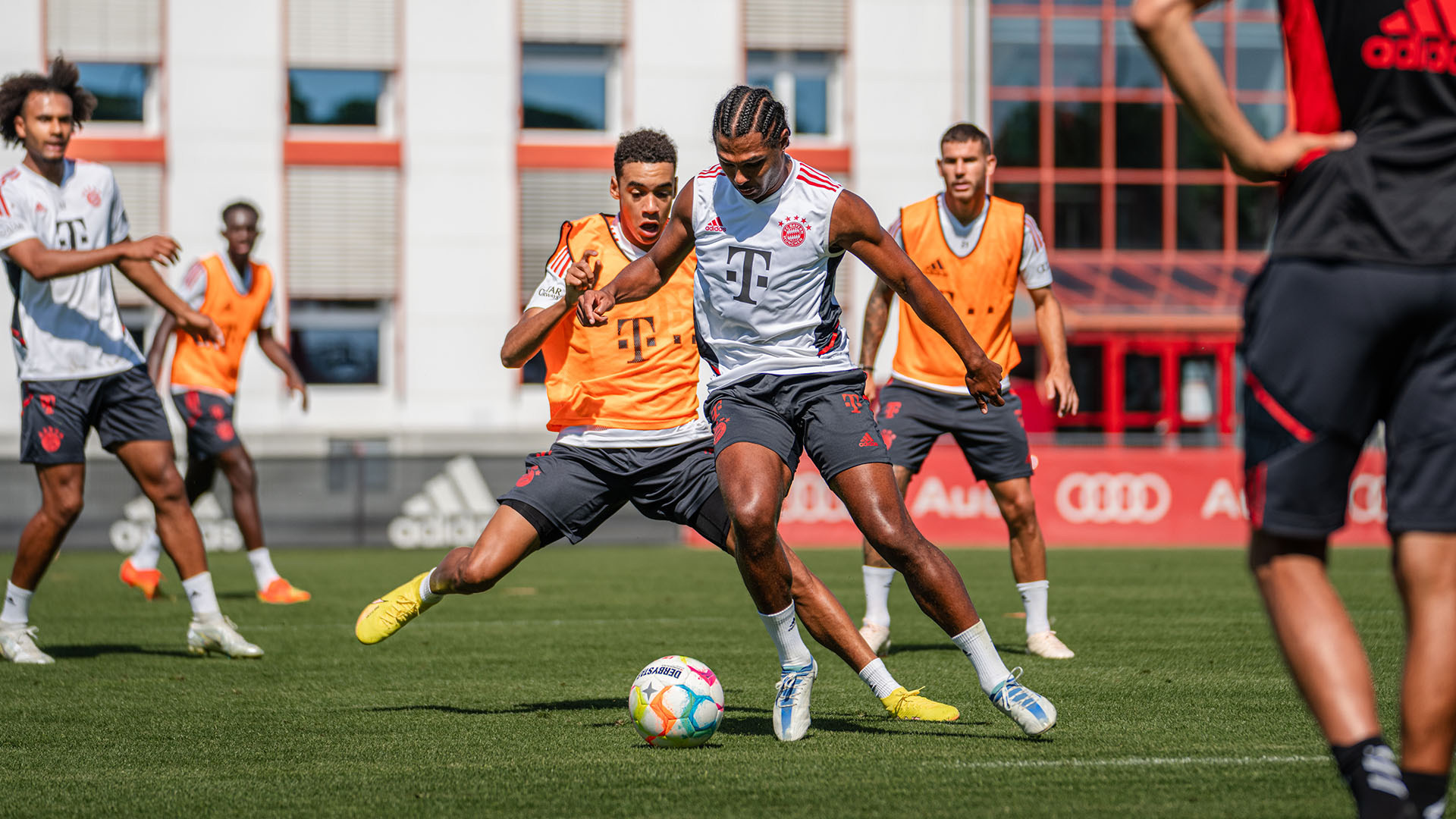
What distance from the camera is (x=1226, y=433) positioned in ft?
93.9

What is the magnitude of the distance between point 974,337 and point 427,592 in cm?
332

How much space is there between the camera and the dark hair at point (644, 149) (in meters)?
6.31

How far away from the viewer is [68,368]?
309 inches

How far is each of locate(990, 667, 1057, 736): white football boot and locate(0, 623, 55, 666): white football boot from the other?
5.04m

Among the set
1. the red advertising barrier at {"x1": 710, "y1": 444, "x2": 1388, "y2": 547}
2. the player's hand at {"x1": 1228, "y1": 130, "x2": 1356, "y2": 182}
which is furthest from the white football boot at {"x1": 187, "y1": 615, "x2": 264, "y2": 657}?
the red advertising barrier at {"x1": 710, "y1": 444, "x2": 1388, "y2": 547}

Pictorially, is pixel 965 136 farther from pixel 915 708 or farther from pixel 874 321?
pixel 915 708

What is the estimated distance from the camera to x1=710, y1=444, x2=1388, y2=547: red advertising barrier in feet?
60.2

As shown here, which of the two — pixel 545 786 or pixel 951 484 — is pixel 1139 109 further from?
pixel 545 786

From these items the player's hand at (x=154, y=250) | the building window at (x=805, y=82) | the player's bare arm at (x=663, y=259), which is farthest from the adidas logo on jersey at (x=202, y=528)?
the building window at (x=805, y=82)

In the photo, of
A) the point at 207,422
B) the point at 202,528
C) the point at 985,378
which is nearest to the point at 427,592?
the point at 985,378

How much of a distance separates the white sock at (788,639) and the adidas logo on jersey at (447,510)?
12.7m

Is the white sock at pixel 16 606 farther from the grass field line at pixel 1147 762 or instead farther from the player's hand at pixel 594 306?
the grass field line at pixel 1147 762

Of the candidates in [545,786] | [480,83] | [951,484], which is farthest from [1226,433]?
[545,786]

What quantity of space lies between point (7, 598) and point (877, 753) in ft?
16.6
